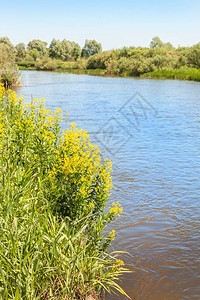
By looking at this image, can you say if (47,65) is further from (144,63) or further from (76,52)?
(76,52)

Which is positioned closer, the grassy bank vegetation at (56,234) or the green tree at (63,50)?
the grassy bank vegetation at (56,234)

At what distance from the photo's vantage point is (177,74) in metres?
49.5

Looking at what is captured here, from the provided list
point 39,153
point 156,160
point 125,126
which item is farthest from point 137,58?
point 39,153

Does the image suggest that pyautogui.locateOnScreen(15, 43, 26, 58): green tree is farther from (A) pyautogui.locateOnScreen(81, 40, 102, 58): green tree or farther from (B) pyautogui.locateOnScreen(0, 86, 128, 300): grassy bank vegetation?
(B) pyautogui.locateOnScreen(0, 86, 128, 300): grassy bank vegetation

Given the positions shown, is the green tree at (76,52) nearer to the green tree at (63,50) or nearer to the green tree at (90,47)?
the green tree at (63,50)

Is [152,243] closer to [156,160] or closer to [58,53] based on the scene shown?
[156,160]

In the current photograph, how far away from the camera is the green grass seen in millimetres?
46675

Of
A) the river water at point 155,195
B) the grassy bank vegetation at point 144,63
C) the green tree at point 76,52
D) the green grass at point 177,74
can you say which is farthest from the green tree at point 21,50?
the river water at point 155,195

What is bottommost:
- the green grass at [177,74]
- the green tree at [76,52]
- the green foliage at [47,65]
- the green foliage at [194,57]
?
the green grass at [177,74]

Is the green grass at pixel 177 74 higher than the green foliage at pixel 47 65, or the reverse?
the green foliage at pixel 47 65

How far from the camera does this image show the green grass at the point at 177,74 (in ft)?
153

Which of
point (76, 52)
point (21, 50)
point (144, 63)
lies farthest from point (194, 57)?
point (21, 50)

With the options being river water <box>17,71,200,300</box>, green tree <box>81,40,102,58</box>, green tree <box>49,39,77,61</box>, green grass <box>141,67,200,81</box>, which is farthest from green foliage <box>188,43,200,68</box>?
green tree <box>81,40,102,58</box>

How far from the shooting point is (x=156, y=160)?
36.2ft
